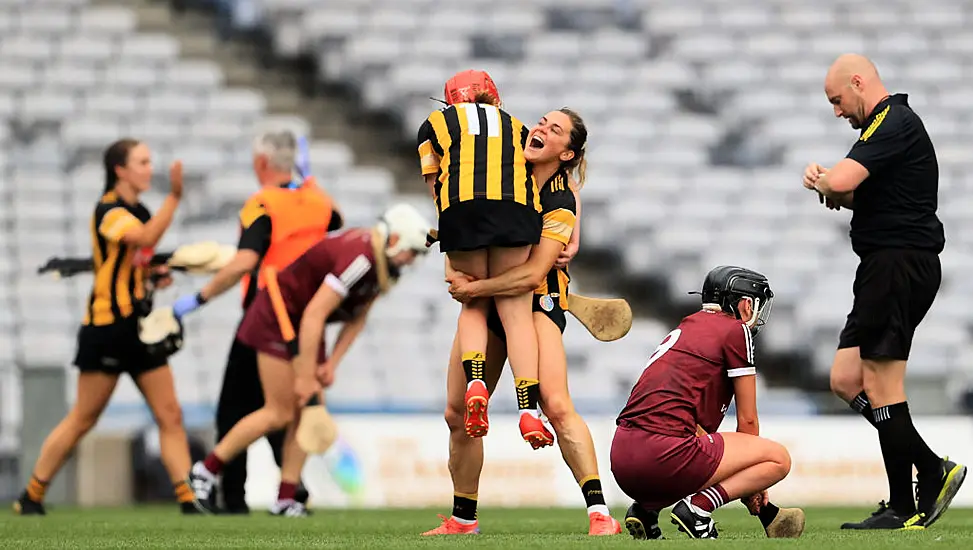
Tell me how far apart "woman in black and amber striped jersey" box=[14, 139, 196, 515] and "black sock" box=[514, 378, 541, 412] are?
3.19 m

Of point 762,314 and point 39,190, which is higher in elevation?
point 39,190

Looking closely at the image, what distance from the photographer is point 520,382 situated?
5.24 m

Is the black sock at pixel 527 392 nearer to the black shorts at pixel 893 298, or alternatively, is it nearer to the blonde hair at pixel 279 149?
the black shorts at pixel 893 298

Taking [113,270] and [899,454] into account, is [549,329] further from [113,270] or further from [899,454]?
[113,270]

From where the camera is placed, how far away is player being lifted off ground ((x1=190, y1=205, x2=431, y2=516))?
23.8ft

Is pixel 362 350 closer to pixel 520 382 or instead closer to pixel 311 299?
pixel 311 299

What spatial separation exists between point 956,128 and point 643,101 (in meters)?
2.85

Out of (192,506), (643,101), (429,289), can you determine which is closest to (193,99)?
(429,289)

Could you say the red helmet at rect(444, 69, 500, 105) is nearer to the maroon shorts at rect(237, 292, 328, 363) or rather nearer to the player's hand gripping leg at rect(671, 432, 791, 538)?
the player's hand gripping leg at rect(671, 432, 791, 538)

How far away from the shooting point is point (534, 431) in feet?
16.5

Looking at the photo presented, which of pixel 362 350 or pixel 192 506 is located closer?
pixel 192 506

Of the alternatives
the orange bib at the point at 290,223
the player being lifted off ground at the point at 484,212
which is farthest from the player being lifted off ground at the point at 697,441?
the orange bib at the point at 290,223

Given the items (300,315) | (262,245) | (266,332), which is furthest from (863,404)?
(262,245)

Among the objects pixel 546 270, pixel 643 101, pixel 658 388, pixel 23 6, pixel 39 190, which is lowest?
pixel 658 388
